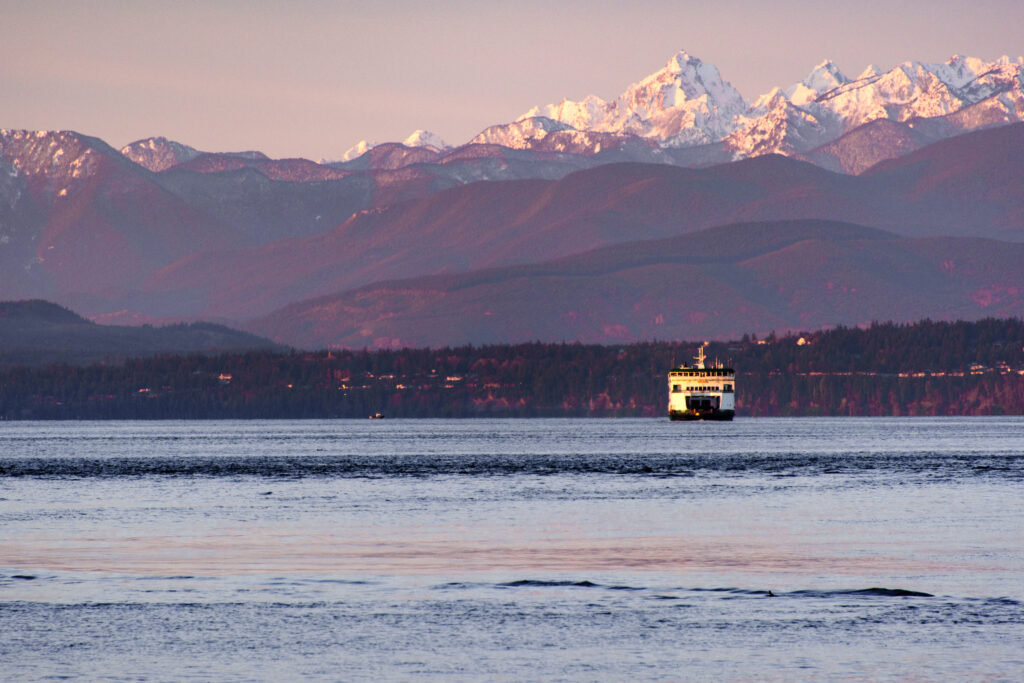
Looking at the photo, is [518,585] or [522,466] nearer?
[518,585]

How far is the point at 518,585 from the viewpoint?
212ft

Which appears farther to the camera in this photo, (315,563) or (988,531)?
(988,531)

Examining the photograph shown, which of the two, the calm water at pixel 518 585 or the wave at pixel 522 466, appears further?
the wave at pixel 522 466

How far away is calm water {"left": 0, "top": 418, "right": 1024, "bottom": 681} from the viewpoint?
49.0 metres

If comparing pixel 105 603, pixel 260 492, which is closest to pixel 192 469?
pixel 260 492

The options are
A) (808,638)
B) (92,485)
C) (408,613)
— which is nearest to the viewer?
(808,638)

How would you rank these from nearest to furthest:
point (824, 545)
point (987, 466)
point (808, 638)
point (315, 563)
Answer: point (808, 638), point (315, 563), point (824, 545), point (987, 466)

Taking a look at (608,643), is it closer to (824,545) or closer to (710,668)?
(710,668)

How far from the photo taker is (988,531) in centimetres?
8356

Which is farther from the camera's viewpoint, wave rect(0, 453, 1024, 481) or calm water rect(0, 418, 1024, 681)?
wave rect(0, 453, 1024, 481)

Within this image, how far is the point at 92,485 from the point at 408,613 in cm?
8639

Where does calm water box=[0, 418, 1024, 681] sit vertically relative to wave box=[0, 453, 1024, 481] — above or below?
below

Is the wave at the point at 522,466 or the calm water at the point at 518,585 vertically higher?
the wave at the point at 522,466

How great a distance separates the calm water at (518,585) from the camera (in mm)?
49000
